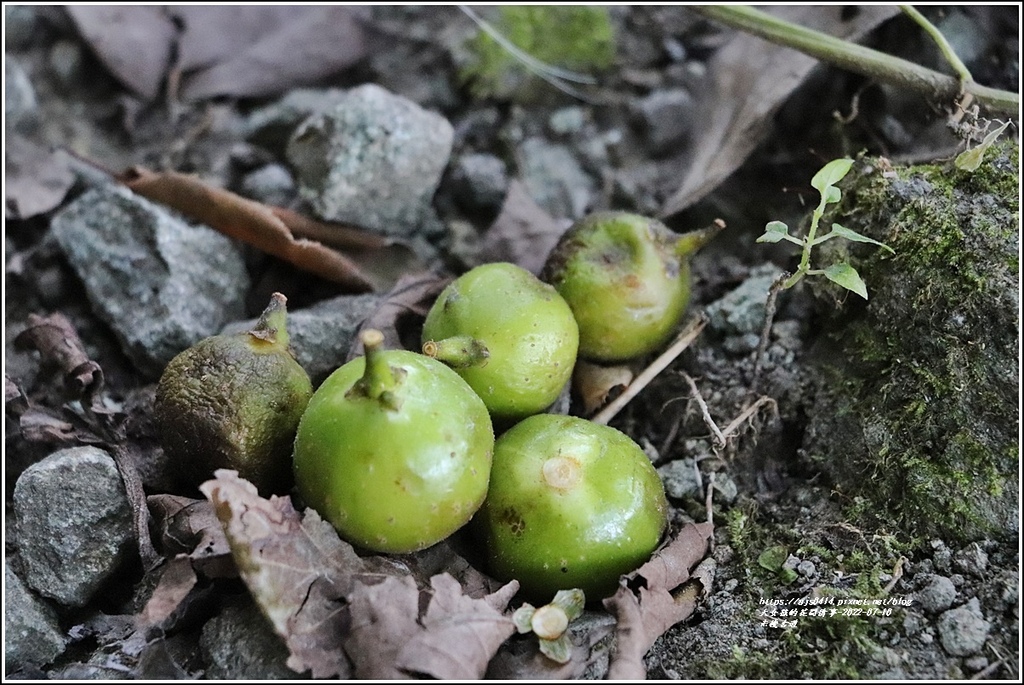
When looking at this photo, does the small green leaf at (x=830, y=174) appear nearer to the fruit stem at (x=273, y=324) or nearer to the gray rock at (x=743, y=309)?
the gray rock at (x=743, y=309)

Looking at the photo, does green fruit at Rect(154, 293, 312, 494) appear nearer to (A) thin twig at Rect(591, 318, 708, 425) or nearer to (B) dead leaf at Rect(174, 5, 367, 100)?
(A) thin twig at Rect(591, 318, 708, 425)

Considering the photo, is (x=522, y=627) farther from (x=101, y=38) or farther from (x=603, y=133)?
(x=101, y=38)

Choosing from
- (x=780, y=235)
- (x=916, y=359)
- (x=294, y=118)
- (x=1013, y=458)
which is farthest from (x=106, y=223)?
(x=1013, y=458)

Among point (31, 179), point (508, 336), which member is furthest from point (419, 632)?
point (31, 179)

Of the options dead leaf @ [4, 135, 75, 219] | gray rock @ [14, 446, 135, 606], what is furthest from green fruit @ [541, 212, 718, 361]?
dead leaf @ [4, 135, 75, 219]

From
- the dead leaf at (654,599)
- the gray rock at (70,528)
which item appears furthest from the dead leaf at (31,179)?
the dead leaf at (654,599)

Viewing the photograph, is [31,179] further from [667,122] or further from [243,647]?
[667,122]
